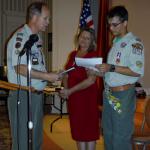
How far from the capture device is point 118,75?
2785 millimetres

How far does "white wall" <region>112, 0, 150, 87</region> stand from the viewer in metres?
7.04

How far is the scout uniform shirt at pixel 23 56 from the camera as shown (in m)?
2.60

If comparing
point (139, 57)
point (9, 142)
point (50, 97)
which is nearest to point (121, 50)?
point (139, 57)

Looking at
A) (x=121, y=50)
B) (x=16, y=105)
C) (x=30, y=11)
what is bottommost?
(x=16, y=105)

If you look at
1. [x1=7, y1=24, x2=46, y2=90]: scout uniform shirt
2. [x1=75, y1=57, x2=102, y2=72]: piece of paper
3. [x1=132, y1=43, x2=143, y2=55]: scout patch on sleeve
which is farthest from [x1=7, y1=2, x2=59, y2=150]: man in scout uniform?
[x1=132, y1=43, x2=143, y2=55]: scout patch on sleeve

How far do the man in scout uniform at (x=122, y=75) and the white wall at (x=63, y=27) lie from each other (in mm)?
4546

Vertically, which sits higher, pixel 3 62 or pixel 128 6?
pixel 128 6

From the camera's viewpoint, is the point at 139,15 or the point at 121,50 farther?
the point at 139,15

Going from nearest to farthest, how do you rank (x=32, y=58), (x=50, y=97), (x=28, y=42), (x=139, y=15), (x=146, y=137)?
1. (x=28, y=42)
2. (x=32, y=58)
3. (x=146, y=137)
4. (x=139, y=15)
5. (x=50, y=97)

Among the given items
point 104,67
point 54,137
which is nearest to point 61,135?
point 54,137

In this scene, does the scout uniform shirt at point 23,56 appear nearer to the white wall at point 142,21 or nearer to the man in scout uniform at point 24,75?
the man in scout uniform at point 24,75

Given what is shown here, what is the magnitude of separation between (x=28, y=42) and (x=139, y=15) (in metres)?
5.09

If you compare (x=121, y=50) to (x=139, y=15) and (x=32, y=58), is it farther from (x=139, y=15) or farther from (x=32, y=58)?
(x=139, y=15)

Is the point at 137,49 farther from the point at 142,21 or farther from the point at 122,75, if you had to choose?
the point at 142,21
